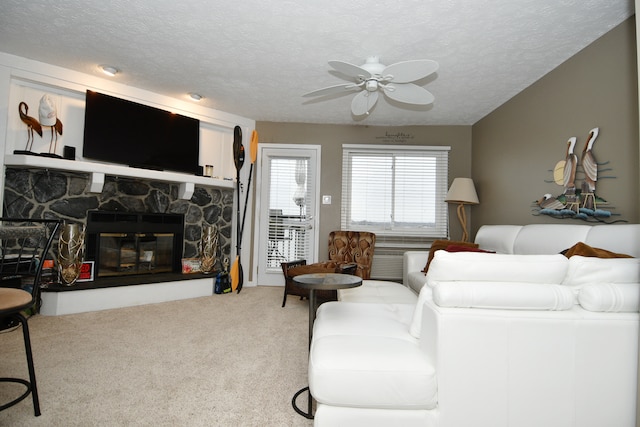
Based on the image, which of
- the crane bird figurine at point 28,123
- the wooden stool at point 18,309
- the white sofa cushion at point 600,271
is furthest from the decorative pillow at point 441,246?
the crane bird figurine at point 28,123

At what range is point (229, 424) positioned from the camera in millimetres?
1562

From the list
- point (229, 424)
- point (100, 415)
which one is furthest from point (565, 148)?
point (100, 415)

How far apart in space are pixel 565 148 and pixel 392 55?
1.70 metres

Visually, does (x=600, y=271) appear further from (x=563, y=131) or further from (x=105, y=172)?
(x=105, y=172)

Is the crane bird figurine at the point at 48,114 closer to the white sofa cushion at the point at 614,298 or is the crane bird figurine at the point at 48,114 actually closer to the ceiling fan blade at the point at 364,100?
the ceiling fan blade at the point at 364,100

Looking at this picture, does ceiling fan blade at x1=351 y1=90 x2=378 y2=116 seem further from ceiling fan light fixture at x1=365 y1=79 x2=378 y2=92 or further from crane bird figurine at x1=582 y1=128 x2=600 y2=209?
crane bird figurine at x1=582 y1=128 x2=600 y2=209

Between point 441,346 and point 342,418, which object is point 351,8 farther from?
point 342,418

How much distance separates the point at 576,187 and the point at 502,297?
2.12 m

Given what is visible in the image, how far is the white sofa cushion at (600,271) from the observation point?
1380 mm

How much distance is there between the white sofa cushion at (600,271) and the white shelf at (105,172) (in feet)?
12.6

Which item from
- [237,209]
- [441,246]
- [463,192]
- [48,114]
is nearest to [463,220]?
[463,192]

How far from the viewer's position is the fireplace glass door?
3789mm

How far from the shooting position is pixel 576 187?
278cm

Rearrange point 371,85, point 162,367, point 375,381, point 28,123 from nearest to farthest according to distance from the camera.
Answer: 1. point 375,381
2. point 162,367
3. point 371,85
4. point 28,123
